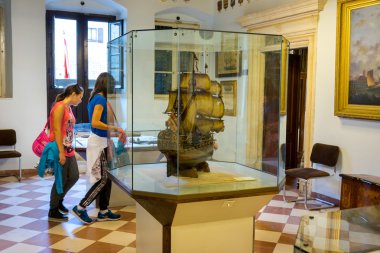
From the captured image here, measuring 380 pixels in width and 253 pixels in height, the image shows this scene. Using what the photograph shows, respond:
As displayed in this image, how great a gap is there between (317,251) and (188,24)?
7.71 meters

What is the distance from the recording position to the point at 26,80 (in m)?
7.13

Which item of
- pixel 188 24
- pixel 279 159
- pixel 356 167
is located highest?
pixel 188 24

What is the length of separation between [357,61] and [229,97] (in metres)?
2.67

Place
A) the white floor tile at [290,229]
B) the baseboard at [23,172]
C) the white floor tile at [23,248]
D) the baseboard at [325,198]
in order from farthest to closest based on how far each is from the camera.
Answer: the baseboard at [23,172] < the baseboard at [325,198] < the white floor tile at [290,229] < the white floor tile at [23,248]

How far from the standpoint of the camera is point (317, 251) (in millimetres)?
1729

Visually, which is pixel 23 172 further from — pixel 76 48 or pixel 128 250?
pixel 128 250

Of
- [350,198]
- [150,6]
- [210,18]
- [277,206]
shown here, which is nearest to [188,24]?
[210,18]

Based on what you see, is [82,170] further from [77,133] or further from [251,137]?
[251,137]

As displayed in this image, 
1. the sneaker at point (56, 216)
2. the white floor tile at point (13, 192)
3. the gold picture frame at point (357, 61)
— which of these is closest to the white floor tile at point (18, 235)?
the sneaker at point (56, 216)

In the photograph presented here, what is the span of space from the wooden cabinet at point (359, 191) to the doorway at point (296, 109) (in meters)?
2.90

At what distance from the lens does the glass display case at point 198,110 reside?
9.05ft

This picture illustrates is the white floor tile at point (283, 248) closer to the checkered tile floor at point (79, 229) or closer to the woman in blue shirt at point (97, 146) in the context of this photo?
the checkered tile floor at point (79, 229)

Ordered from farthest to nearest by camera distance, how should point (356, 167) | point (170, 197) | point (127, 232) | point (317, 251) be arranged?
point (356, 167) < point (127, 232) < point (170, 197) < point (317, 251)

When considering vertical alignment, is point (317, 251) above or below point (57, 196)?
above
